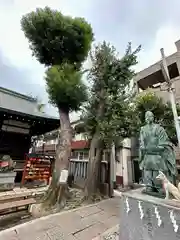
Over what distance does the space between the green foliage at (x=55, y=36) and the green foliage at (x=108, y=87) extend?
92 centimetres

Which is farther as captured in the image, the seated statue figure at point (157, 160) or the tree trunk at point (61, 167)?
the tree trunk at point (61, 167)

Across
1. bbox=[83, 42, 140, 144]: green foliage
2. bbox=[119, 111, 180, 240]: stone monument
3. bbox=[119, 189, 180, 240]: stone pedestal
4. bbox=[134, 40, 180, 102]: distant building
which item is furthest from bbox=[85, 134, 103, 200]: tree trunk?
bbox=[134, 40, 180, 102]: distant building

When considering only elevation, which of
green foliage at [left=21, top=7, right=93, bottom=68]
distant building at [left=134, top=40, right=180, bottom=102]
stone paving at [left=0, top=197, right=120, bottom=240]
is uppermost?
distant building at [left=134, top=40, right=180, bottom=102]

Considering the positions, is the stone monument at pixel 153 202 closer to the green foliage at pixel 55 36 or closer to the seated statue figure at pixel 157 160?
the seated statue figure at pixel 157 160

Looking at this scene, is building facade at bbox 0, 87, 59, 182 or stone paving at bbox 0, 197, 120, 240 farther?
building facade at bbox 0, 87, 59, 182

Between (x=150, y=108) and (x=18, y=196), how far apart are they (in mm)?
5953

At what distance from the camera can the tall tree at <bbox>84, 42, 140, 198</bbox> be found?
Answer: 577cm

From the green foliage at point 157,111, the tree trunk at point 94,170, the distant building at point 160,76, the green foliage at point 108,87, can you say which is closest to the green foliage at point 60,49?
the green foliage at point 108,87

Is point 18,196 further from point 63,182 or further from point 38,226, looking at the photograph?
point 38,226

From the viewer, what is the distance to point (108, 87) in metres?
6.52

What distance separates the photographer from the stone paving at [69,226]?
296 centimetres

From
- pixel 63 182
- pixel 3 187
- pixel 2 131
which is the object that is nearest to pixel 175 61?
pixel 63 182

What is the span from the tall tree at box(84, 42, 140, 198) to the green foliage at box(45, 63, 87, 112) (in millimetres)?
968

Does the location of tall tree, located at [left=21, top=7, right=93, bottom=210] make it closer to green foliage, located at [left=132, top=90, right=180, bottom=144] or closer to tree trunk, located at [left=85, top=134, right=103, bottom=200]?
tree trunk, located at [left=85, top=134, right=103, bottom=200]
